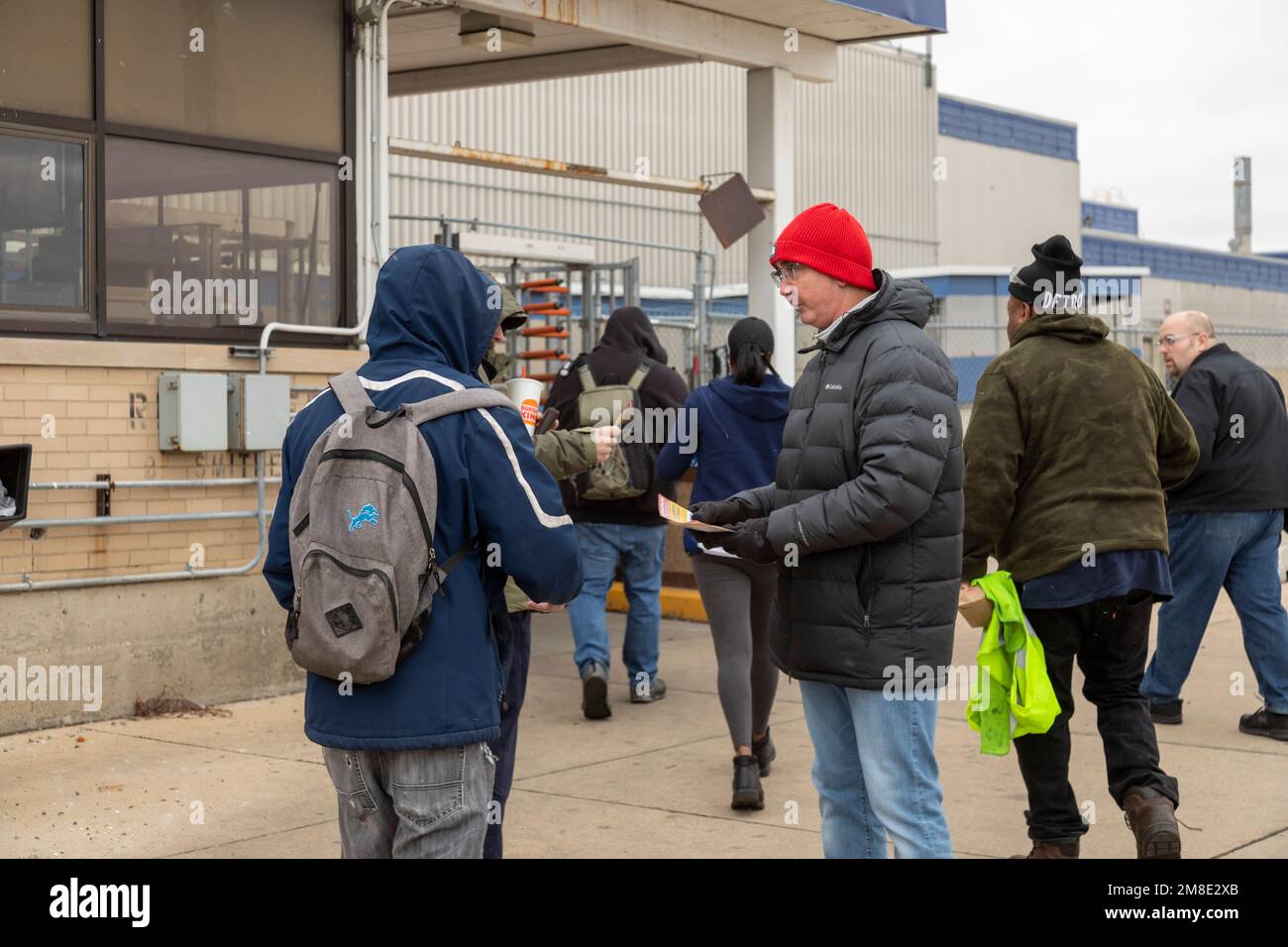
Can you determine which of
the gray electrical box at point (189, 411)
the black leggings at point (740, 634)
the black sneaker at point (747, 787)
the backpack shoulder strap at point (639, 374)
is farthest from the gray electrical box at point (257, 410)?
the black sneaker at point (747, 787)

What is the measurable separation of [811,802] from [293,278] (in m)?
4.37

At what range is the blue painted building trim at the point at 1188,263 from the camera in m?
51.3

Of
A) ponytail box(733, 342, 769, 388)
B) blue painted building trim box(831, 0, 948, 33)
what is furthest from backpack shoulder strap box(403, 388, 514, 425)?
blue painted building trim box(831, 0, 948, 33)

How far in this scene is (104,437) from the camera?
7.98m

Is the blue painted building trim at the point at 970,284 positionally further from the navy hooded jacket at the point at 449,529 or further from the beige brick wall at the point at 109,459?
the navy hooded jacket at the point at 449,529

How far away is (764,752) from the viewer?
6.98m

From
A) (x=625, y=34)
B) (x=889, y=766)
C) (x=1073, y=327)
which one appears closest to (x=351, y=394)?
(x=889, y=766)

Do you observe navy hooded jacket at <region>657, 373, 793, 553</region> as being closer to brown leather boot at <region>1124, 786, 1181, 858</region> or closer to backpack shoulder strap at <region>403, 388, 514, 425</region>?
brown leather boot at <region>1124, 786, 1181, 858</region>

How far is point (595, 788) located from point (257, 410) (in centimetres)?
300

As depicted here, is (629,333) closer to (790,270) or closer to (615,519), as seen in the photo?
(615,519)

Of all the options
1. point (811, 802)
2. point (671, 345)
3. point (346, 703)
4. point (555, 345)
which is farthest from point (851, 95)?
point (346, 703)

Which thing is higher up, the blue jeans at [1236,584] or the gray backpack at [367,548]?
the gray backpack at [367,548]

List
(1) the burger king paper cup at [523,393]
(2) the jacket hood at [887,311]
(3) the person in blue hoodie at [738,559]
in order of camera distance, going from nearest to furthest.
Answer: (2) the jacket hood at [887,311], (1) the burger king paper cup at [523,393], (3) the person in blue hoodie at [738,559]

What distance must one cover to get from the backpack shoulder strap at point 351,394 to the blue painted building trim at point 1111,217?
60.1 meters
